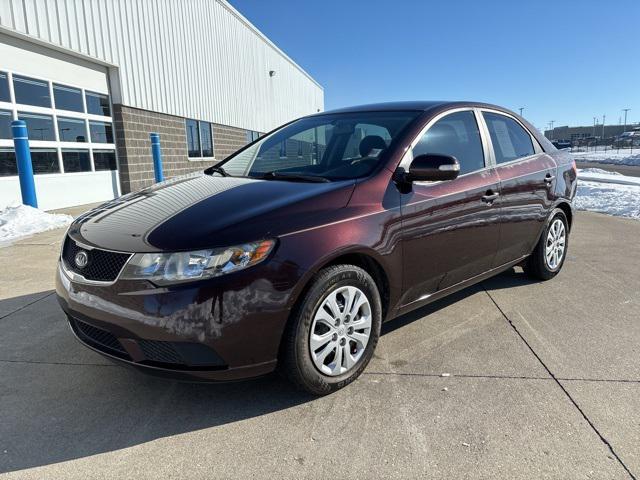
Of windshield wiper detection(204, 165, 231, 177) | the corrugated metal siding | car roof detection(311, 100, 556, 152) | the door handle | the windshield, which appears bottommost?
the door handle

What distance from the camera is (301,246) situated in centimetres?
246

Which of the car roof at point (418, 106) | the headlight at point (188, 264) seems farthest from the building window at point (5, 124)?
the headlight at point (188, 264)

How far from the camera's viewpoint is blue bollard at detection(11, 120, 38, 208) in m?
7.43

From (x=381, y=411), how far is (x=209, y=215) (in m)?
1.39

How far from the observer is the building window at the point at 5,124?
820 centimetres

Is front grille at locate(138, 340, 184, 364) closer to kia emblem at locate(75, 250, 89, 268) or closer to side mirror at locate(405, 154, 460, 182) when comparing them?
kia emblem at locate(75, 250, 89, 268)

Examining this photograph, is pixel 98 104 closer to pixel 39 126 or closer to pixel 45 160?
pixel 39 126

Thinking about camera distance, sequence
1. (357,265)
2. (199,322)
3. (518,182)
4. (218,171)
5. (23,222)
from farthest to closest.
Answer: (23,222) < (518,182) < (218,171) < (357,265) < (199,322)

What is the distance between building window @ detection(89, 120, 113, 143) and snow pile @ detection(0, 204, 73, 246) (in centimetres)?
369

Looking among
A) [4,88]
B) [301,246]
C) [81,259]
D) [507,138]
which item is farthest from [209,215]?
[4,88]

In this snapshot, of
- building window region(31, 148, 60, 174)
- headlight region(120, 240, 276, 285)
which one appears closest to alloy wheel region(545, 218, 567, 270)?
headlight region(120, 240, 276, 285)

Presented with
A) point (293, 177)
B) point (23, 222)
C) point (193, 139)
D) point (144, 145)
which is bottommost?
point (23, 222)

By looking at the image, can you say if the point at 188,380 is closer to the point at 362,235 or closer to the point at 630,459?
the point at 362,235

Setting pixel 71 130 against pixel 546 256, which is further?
pixel 71 130
